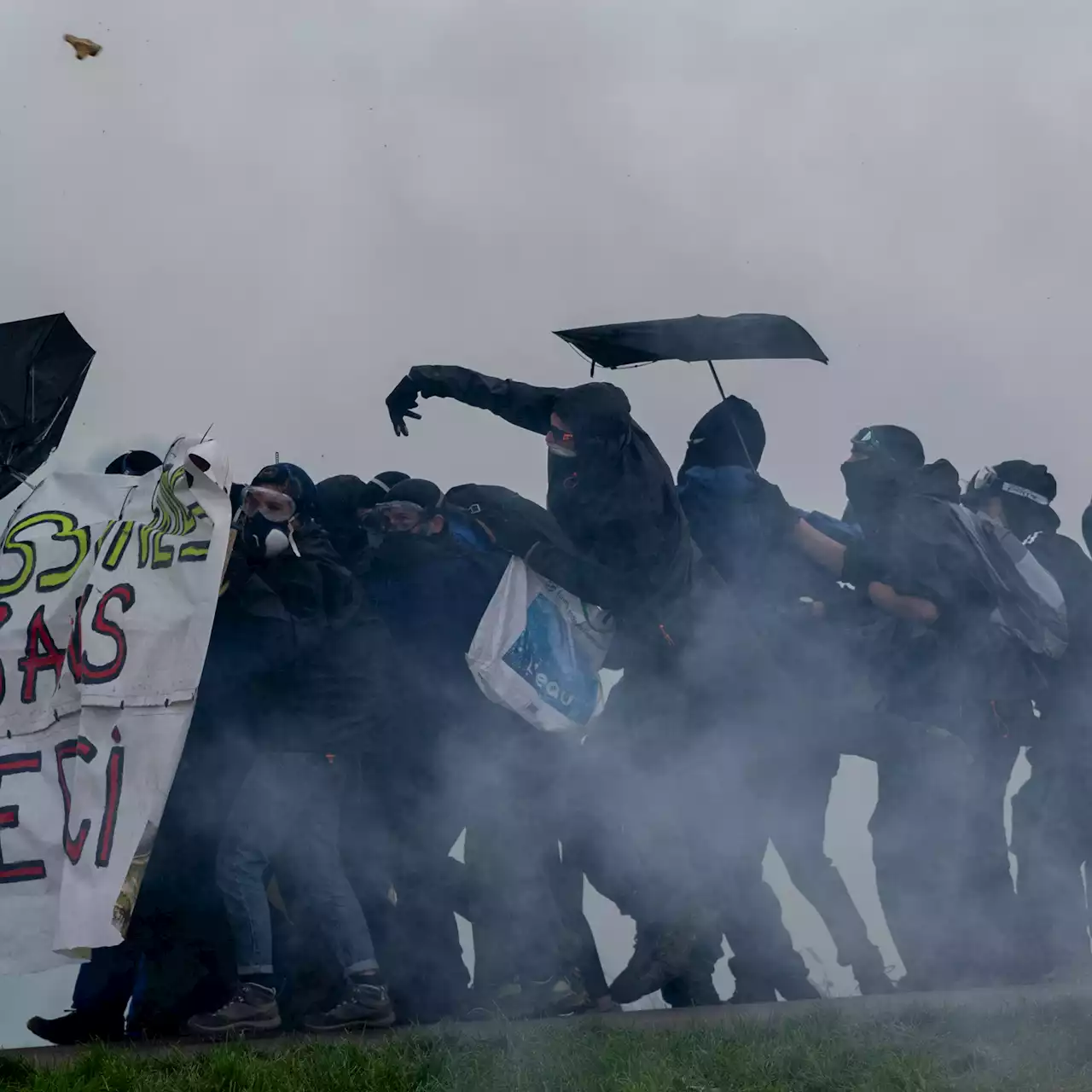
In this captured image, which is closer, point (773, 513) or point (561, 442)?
point (561, 442)

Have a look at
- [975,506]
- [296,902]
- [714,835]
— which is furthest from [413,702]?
[975,506]

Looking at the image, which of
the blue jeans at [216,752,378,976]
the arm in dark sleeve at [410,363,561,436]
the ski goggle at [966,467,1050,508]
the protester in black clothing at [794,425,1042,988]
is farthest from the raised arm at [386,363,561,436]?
the ski goggle at [966,467,1050,508]

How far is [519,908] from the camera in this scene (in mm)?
4555

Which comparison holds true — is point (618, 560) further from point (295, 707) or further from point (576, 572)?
point (295, 707)

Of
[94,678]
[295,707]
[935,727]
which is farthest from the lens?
[935,727]

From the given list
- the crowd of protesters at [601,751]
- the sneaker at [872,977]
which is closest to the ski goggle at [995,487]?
the crowd of protesters at [601,751]

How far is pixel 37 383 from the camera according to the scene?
4895mm

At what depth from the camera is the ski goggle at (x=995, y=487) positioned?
5.42 metres

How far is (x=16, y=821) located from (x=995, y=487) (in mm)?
3413

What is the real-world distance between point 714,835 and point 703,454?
1222 mm

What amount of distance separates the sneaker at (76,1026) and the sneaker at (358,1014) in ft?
2.00

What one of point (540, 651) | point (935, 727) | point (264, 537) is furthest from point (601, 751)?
point (264, 537)

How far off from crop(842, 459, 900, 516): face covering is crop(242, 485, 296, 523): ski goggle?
188 cm

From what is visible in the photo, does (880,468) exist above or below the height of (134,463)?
below
